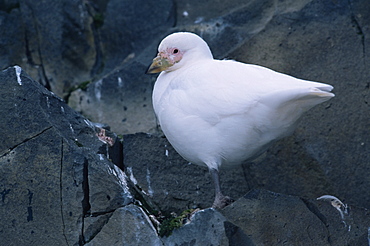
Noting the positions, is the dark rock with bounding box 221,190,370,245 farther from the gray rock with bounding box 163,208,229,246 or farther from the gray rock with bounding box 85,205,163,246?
the gray rock with bounding box 85,205,163,246

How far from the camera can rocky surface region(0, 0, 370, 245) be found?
4.84 metres

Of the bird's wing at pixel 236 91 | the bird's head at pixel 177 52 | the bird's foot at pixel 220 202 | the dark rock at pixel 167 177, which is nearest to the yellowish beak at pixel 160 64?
the bird's head at pixel 177 52

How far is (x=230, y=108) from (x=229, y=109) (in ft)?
0.04

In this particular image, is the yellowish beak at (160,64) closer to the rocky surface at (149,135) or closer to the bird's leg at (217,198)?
the rocky surface at (149,135)

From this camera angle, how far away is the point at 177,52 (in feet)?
19.2

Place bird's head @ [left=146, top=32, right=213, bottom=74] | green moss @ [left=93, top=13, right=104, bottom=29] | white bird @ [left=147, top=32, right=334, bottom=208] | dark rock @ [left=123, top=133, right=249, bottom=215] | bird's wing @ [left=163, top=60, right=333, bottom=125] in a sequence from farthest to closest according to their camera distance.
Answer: green moss @ [left=93, top=13, right=104, bottom=29] < dark rock @ [left=123, top=133, right=249, bottom=215] < bird's head @ [left=146, top=32, right=213, bottom=74] < white bird @ [left=147, top=32, right=334, bottom=208] < bird's wing @ [left=163, top=60, right=333, bottom=125]

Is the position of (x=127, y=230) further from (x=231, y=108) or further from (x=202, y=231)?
(x=231, y=108)

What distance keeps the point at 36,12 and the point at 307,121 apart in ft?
13.1

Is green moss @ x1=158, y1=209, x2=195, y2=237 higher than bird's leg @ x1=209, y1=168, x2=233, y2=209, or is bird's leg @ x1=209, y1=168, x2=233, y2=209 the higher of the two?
green moss @ x1=158, y1=209, x2=195, y2=237

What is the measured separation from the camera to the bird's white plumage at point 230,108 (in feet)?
15.4

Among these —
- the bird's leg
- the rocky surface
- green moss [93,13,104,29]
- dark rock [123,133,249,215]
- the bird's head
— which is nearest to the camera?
the rocky surface

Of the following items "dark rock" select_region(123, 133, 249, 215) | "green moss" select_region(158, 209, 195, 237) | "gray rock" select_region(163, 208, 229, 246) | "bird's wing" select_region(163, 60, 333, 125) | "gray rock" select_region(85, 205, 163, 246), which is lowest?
"dark rock" select_region(123, 133, 249, 215)

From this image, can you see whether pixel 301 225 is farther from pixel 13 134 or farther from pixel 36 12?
pixel 36 12

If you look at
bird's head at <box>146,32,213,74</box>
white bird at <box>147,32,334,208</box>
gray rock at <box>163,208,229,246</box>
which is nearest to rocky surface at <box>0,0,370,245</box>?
gray rock at <box>163,208,229,246</box>
